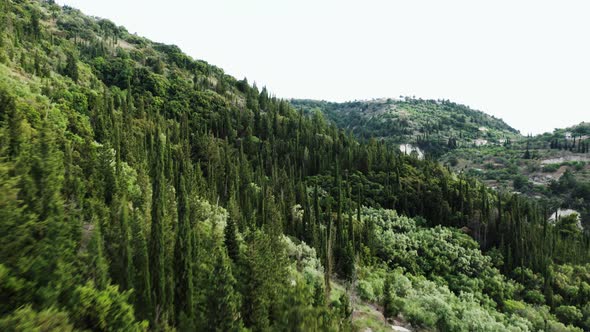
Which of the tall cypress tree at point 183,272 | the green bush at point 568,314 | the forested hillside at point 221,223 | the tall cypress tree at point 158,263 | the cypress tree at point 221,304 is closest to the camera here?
the forested hillside at point 221,223

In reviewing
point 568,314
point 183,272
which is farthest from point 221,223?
point 568,314

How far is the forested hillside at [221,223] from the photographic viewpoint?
75.7 ft

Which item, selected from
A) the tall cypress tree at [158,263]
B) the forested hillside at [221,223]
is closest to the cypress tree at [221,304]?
the forested hillside at [221,223]

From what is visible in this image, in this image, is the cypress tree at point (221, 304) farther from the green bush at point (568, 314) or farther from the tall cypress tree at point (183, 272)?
the green bush at point (568, 314)

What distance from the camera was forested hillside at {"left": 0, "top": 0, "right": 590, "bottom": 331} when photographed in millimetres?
23062

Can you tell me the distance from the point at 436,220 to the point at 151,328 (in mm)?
79464

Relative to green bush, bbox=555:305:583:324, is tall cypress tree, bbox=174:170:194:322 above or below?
above

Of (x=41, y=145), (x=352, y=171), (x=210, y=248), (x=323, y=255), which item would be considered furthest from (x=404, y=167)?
(x=41, y=145)

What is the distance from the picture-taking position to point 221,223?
52.3 meters

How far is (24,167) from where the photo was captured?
930 inches

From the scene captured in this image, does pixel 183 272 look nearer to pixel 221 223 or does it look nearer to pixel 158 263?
pixel 158 263

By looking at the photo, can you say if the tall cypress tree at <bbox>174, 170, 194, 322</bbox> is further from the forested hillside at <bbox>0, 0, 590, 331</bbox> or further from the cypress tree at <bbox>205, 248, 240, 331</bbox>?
the cypress tree at <bbox>205, 248, 240, 331</bbox>

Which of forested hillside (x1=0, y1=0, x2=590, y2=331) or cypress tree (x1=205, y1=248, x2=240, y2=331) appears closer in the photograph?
forested hillside (x1=0, y1=0, x2=590, y2=331)

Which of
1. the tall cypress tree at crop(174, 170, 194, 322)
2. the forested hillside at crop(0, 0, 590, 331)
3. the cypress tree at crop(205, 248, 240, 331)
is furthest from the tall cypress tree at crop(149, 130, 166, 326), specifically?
the cypress tree at crop(205, 248, 240, 331)
